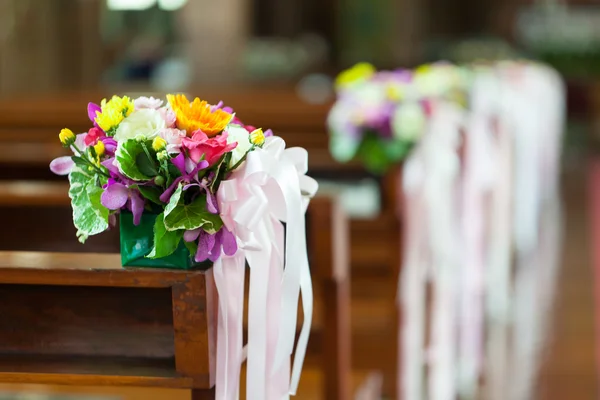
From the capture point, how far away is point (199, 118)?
6.41ft

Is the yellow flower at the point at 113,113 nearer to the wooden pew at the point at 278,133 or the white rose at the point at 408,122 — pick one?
the white rose at the point at 408,122

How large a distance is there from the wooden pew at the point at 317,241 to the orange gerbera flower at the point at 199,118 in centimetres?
116

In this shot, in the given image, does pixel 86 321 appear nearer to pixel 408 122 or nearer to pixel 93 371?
pixel 93 371

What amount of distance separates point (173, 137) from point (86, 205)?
216mm

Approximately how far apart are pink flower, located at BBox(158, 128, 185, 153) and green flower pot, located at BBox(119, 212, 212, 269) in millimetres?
138

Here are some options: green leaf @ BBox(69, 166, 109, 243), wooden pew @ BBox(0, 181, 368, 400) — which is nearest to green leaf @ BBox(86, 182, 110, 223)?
green leaf @ BBox(69, 166, 109, 243)

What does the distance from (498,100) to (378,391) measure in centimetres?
284

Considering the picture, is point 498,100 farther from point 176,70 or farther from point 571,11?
point 571,11

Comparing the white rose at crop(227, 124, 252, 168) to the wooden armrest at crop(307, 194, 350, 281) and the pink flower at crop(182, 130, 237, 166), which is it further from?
the wooden armrest at crop(307, 194, 350, 281)

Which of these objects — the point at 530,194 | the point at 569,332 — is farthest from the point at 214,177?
the point at 530,194

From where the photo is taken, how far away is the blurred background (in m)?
4.51

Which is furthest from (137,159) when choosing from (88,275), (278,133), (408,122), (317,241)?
(278,133)

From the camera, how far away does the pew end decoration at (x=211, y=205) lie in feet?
6.23

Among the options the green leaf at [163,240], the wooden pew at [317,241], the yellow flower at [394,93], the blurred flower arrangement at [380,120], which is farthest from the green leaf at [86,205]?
the yellow flower at [394,93]
